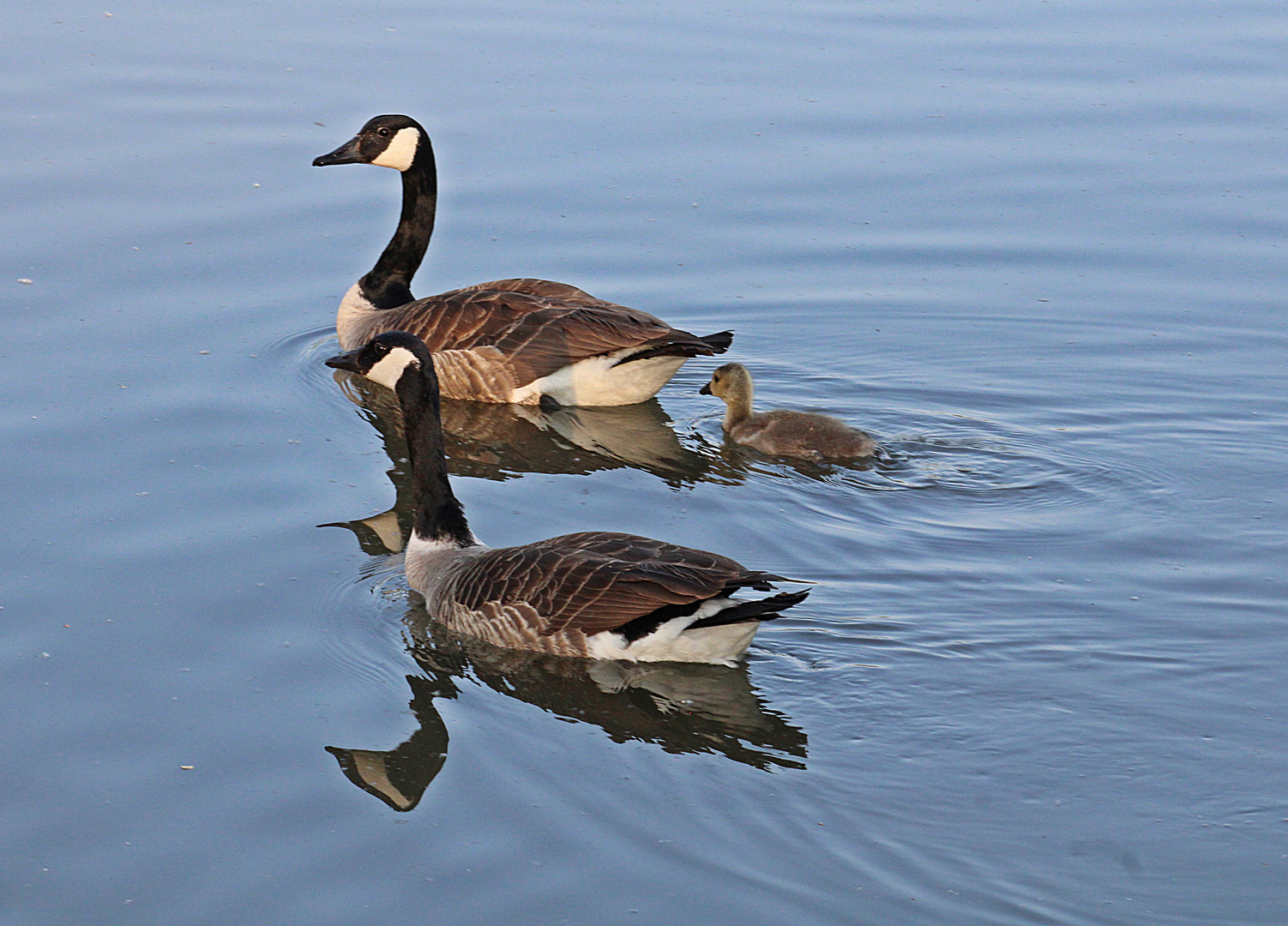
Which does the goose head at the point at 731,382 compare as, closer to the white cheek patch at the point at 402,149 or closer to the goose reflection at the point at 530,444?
the goose reflection at the point at 530,444

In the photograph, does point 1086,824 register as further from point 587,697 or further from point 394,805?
point 394,805

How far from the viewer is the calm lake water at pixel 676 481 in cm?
536

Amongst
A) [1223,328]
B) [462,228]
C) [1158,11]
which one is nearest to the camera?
[1223,328]

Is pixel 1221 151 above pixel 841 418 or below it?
above

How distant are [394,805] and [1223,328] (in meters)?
7.21

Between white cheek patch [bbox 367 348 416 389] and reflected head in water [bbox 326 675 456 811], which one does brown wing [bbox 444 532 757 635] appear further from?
white cheek patch [bbox 367 348 416 389]

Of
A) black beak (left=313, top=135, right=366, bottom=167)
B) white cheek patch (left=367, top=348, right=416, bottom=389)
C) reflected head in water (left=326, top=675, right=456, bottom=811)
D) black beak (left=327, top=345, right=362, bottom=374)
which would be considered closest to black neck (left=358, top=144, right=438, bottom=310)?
black beak (left=313, top=135, right=366, bottom=167)

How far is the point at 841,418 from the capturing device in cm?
947

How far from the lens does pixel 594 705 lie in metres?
6.37

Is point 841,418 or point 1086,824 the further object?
point 841,418

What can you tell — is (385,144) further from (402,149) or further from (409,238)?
(409,238)

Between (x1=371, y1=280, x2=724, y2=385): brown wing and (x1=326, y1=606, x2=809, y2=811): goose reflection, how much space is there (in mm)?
3198

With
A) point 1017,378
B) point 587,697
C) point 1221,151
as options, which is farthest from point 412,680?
point 1221,151

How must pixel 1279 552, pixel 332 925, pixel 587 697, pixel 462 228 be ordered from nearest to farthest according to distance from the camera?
1. pixel 332 925
2. pixel 587 697
3. pixel 1279 552
4. pixel 462 228
